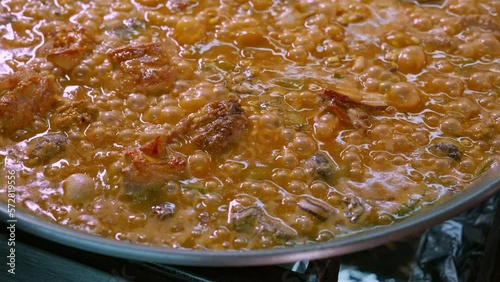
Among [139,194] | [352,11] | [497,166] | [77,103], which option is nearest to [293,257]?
[139,194]

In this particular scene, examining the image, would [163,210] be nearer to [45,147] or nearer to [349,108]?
[45,147]

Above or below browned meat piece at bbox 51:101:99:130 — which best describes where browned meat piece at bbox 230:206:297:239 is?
below

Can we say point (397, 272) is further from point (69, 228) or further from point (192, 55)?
point (69, 228)

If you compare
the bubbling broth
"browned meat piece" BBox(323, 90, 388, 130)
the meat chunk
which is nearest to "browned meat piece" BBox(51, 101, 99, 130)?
the bubbling broth

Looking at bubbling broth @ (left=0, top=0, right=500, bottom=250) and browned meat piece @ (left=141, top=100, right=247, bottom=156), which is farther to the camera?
browned meat piece @ (left=141, top=100, right=247, bottom=156)

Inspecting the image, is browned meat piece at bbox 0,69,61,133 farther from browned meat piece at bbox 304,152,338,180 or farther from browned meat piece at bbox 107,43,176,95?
browned meat piece at bbox 304,152,338,180

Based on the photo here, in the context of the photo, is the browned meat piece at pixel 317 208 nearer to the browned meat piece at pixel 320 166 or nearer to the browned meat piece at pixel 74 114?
the browned meat piece at pixel 320 166

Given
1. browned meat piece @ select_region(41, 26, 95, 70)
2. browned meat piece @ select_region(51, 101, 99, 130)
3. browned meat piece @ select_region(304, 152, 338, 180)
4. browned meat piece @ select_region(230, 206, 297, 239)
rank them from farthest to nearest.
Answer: browned meat piece @ select_region(41, 26, 95, 70) → browned meat piece @ select_region(51, 101, 99, 130) → browned meat piece @ select_region(304, 152, 338, 180) → browned meat piece @ select_region(230, 206, 297, 239)
